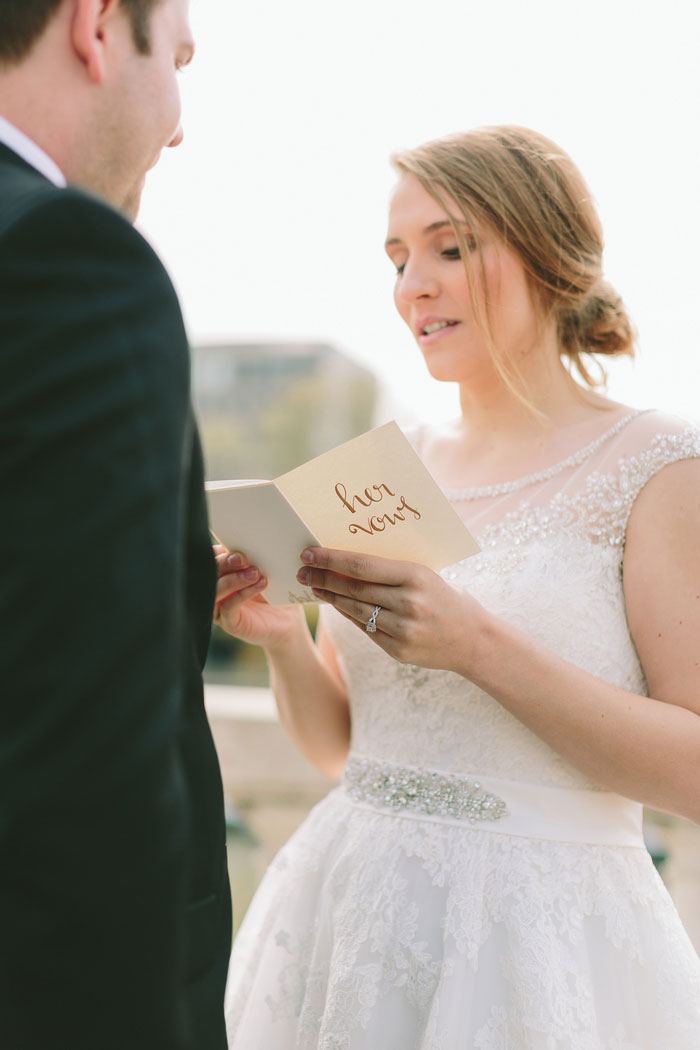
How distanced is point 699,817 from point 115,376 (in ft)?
4.90

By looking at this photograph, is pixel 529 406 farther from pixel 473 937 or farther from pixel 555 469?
pixel 473 937

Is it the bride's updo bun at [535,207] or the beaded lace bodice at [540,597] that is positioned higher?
the bride's updo bun at [535,207]

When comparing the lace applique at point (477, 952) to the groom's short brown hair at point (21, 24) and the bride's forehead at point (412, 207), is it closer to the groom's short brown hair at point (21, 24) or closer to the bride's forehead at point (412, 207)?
the bride's forehead at point (412, 207)

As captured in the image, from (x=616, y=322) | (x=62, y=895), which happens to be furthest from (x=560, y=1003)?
(x=616, y=322)

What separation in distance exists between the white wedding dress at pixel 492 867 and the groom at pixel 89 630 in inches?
36.5

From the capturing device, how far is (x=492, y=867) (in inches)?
70.0

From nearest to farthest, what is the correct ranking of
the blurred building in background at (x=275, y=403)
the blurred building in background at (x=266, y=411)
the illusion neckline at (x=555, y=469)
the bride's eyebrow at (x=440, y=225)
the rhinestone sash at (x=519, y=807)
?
the rhinestone sash at (x=519, y=807) → the illusion neckline at (x=555, y=469) → the bride's eyebrow at (x=440, y=225) → the blurred building in background at (x=266, y=411) → the blurred building in background at (x=275, y=403)

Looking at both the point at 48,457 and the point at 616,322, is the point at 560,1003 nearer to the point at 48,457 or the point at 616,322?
the point at 48,457

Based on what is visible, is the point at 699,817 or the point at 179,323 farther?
the point at 699,817

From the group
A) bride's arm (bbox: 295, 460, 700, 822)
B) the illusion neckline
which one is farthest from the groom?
the illusion neckline

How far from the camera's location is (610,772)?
5.70ft

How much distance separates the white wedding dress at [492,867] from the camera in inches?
65.4

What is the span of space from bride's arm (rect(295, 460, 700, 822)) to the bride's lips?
67 centimetres

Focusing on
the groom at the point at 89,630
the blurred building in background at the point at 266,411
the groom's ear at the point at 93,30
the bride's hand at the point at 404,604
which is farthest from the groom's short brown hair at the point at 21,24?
the blurred building in background at the point at 266,411
